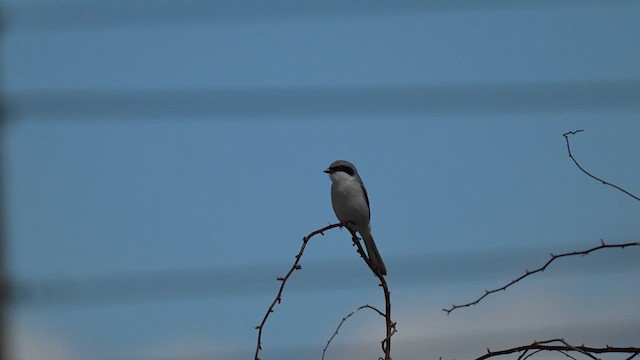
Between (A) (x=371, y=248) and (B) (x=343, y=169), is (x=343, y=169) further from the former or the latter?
(A) (x=371, y=248)

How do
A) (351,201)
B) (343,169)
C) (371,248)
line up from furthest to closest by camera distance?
(343,169), (371,248), (351,201)

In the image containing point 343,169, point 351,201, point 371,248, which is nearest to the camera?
point 351,201

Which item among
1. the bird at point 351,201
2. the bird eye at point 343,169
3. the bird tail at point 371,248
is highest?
the bird eye at point 343,169

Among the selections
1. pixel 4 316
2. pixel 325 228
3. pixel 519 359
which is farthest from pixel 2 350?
pixel 519 359

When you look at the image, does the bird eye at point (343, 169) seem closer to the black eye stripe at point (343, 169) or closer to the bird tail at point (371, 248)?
the black eye stripe at point (343, 169)

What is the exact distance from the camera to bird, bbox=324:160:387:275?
8180mm

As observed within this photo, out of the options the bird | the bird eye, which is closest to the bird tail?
the bird

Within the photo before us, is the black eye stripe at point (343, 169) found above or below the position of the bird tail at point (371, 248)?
above

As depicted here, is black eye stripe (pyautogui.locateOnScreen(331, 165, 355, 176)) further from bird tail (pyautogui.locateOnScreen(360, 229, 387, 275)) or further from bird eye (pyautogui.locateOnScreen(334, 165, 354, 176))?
bird tail (pyautogui.locateOnScreen(360, 229, 387, 275))

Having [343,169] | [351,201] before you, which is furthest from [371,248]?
[343,169]

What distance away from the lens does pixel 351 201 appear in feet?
26.8

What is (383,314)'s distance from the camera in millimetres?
3240

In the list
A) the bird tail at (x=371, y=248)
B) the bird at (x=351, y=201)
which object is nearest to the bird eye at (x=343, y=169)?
the bird at (x=351, y=201)

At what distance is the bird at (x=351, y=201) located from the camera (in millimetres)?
8180
